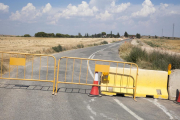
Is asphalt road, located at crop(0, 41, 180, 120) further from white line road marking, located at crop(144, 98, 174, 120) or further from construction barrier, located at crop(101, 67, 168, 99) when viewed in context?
construction barrier, located at crop(101, 67, 168, 99)

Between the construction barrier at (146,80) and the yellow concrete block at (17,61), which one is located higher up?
the yellow concrete block at (17,61)

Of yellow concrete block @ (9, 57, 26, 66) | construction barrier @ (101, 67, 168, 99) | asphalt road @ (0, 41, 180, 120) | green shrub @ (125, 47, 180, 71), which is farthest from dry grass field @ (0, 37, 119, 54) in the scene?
construction barrier @ (101, 67, 168, 99)

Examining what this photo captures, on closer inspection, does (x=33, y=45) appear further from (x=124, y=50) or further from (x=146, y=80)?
(x=146, y=80)

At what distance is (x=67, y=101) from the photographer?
→ 6.93m

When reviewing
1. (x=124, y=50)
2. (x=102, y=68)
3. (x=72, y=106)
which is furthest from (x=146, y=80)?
(x=124, y=50)

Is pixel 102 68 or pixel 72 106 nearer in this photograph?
pixel 72 106

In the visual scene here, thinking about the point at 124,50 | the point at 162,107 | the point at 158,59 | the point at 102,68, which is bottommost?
the point at 162,107

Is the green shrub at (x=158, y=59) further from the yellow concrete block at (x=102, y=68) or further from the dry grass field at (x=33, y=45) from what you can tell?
the dry grass field at (x=33, y=45)

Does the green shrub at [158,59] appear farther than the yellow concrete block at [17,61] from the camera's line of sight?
Yes

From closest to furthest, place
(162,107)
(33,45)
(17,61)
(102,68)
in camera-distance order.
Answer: (162,107) → (102,68) → (17,61) → (33,45)

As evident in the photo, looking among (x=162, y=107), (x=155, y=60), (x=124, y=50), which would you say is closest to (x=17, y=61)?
(x=162, y=107)

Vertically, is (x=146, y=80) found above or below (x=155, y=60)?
below

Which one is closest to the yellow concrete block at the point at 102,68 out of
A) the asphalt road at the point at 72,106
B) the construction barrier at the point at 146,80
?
the construction barrier at the point at 146,80

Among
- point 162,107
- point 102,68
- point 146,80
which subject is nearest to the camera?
point 162,107
